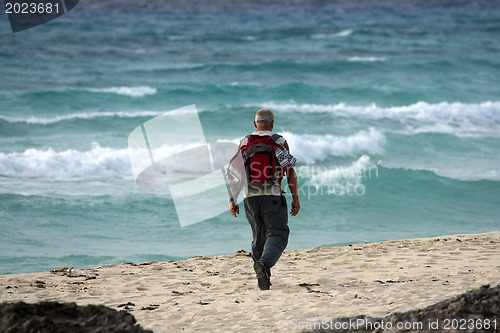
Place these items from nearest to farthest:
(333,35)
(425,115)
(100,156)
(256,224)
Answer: (256,224)
(100,156)
(425,115)
(333,35)

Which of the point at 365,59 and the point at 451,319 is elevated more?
the point at 365,59

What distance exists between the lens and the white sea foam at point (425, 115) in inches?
727

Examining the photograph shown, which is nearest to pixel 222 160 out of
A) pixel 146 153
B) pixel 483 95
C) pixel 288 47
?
pixel 146 153

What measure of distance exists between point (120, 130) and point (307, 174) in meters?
6.68

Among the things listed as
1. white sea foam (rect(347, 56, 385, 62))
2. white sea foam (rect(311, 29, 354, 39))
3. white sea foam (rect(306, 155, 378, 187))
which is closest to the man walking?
white sea foam (rect(306, 155, 378, 187))

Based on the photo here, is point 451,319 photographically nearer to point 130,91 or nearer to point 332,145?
point 332,145

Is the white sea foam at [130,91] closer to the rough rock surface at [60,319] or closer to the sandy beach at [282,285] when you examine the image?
the sandy beach at [282,285]

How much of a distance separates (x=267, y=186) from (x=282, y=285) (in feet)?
3.06

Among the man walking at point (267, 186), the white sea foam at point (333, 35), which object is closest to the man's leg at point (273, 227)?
the man walking at point (267, 186)

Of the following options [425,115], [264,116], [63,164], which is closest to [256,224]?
[264,116]

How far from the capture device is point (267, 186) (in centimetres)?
536

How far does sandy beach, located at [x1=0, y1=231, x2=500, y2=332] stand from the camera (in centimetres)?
446

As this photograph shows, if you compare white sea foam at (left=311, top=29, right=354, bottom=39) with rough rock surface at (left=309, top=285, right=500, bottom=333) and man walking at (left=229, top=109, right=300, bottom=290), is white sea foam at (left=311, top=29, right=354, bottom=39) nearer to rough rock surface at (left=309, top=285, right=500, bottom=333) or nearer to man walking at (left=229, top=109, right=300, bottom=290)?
man walking at (left=229, top=109, right=300, bottom=290)

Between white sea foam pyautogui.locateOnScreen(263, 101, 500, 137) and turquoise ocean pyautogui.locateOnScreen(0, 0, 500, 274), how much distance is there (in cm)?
10
